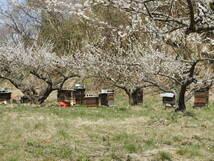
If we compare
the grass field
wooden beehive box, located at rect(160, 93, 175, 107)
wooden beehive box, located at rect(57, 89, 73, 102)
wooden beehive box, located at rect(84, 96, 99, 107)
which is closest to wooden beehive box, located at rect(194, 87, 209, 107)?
wooden beehive box, located at rect(160, 93, 175, 107)

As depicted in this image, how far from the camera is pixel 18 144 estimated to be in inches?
305

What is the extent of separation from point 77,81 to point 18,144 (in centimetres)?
1991

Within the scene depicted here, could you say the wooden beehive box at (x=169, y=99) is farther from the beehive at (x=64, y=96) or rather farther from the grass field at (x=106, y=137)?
the beehive at (x=64, y=96)

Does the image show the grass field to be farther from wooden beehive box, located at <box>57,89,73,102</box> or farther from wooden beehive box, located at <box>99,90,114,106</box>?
wooden beehive box, located at <box>57,89,73,102</box>

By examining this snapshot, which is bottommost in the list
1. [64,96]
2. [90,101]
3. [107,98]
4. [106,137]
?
[106,137]

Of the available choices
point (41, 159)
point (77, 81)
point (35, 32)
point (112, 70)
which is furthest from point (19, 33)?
point (41, 159)

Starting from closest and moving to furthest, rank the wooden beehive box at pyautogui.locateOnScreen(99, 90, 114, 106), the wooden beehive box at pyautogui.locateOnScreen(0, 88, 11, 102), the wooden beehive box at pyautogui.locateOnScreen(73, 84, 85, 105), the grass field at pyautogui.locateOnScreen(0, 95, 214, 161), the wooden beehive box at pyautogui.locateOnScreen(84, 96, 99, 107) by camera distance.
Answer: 1. the grass field at pyautogui.locateOnScreen(0, 95, 214, 161)
2. the wooden beehive box at pyautogui.locateOnScreen(84, 96, 99, 107)
3. the wooden beehive box at pyautogui.locateOnScreen(99, 90, 114, 106)
4. the wooden beehive box at pyautogui.locateOnScreen(73, 84, 85, 105)
5. the wooden beehive box at pyautogui.locateOnScreen(0, 88, 11, 102)

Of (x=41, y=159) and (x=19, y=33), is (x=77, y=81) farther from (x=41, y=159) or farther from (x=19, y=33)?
(x=41, y=159)

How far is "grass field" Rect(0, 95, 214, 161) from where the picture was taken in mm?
6926

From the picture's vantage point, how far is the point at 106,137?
8680 mm

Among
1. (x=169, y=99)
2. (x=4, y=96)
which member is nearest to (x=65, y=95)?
(x=4, y=96)

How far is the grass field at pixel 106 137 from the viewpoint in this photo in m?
6.93

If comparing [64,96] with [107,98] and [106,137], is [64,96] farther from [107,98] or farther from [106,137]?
[106,137]

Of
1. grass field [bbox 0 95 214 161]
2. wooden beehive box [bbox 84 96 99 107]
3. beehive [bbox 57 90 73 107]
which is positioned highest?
beehive [bbox 57 90 73 107]
